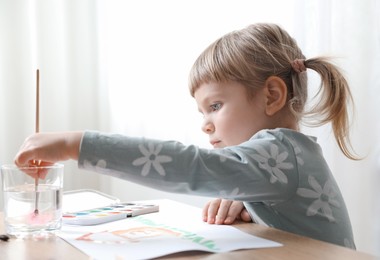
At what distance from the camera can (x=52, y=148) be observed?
659 mm

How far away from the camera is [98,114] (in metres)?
2.26

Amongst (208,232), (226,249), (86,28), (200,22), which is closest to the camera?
(226,249)

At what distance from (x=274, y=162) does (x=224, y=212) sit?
12cm

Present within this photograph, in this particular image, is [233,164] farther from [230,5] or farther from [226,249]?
[230,5]

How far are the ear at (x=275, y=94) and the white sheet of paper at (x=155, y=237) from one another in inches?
9.5

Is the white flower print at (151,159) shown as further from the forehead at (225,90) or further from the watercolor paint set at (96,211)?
the forehead at (225,90)

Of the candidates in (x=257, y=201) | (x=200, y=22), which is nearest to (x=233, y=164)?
(x=257, y=201)

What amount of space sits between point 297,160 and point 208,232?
0.59 ft

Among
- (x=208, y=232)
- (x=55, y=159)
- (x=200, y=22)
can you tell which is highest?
(x=200, y=22)

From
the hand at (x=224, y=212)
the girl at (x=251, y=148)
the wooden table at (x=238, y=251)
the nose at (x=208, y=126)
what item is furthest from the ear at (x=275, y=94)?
the wooden table at (x=238, y=251)

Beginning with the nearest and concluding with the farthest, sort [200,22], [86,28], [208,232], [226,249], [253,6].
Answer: [226,249]
[208,232]
[253,6]
[200,22]
[86,28]

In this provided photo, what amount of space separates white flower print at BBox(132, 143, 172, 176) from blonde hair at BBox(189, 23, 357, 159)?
1.05ft

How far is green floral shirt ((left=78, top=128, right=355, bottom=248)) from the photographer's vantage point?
66cm

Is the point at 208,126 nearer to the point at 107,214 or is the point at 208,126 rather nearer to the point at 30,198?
the point at 107,214
